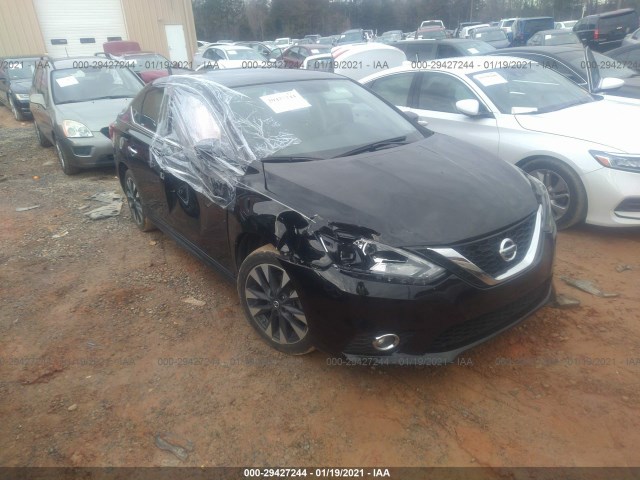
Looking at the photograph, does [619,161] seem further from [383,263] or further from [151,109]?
[151,109]

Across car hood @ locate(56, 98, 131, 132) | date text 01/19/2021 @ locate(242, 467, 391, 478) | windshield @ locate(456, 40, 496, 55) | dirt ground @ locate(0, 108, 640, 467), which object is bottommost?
date text 01/19/2021 @ locate(242, 467, 391, 478)

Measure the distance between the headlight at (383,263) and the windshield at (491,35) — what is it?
1909 centimetres

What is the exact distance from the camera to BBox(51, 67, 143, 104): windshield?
23.6 feet

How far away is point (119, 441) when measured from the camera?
7.54 feet

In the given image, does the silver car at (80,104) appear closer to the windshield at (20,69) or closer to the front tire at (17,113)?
the front tire at (17,113)

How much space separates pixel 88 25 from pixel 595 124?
19.6m

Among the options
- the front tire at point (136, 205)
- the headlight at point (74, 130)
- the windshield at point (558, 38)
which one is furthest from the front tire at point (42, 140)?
the windshield at point (558, 38)

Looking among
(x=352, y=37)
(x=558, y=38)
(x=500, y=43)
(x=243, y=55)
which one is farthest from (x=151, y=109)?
(x=352, y=37)

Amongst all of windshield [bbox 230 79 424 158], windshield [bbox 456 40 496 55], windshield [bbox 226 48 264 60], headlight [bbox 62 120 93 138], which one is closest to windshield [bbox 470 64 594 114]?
windshield [bbox 230 79 424 158]

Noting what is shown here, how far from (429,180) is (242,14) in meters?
46.5

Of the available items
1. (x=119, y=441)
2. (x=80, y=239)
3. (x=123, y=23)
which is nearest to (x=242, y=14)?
(x=123, y=23)

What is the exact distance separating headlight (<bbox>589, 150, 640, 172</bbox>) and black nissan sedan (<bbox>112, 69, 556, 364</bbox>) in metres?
1.33

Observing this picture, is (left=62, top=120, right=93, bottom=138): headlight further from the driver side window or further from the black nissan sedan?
the driver side window

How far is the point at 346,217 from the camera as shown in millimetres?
2293
